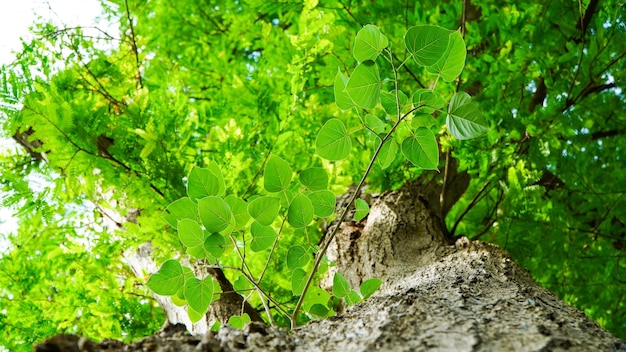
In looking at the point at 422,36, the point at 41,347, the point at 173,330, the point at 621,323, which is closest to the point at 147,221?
the point at 173,330

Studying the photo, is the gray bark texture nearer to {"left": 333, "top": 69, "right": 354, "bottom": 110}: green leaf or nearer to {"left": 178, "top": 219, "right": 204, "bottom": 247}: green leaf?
{"left": 178, "top": 219, "right": 204, "bottom": 247}: green leaf

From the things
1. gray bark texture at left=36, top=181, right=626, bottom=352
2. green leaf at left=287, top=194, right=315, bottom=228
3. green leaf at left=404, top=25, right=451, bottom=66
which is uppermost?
green leaf at left=404, top=25, right=451, bottom=66

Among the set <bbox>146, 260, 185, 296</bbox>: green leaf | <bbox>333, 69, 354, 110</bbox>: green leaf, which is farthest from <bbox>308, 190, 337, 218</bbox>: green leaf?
<bbox>146, 260, 185, 296</bbox>: green leaf

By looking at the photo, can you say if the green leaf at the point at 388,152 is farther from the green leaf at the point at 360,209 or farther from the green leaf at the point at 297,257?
the green leaf at the point at 297,257

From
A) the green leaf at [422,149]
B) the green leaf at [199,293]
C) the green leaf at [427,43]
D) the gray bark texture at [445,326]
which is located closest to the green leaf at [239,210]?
the green leaf at [199,293]

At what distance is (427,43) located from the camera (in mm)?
915

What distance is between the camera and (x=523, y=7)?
7.95 feet

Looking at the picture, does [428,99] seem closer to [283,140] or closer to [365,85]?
[365,85]

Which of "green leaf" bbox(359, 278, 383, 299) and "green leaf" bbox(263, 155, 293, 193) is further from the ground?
"green leaf" bbox(263, 155, 293, 193)

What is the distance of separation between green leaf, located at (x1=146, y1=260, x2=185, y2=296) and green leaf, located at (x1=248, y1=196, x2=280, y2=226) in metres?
0.19

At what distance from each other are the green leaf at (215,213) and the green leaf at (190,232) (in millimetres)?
36

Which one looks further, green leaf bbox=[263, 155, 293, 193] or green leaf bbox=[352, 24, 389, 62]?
green leaf bbox=[263, 155, 293, 193]

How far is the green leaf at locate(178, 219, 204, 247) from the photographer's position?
1.00 metres

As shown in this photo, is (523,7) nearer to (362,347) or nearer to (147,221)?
(147,221)
